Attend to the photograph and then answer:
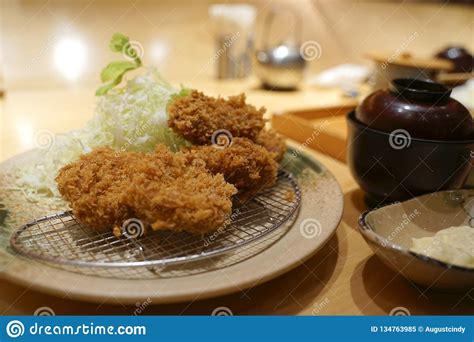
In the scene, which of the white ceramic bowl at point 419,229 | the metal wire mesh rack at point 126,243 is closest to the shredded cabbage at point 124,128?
the metal wire mesh rack at point 126,243

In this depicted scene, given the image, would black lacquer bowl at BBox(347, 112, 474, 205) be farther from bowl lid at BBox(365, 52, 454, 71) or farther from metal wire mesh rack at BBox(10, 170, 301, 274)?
bowl lid at BBox(365, 52, 454, 71)

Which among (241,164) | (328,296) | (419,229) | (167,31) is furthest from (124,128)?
(167,31)

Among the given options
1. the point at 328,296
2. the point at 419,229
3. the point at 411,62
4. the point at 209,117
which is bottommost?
the point at 328,296

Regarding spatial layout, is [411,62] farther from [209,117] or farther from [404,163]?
[209,117]

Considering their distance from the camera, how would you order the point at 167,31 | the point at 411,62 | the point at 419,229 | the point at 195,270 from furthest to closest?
the point at 167,31 → the point at 411,62 → the point at 419,229 → the point at 195,270

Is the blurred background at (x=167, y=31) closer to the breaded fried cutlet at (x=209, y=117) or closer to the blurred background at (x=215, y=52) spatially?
the blurred background at (x=215, y=52)

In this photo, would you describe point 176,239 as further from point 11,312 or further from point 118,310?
point 11,312
